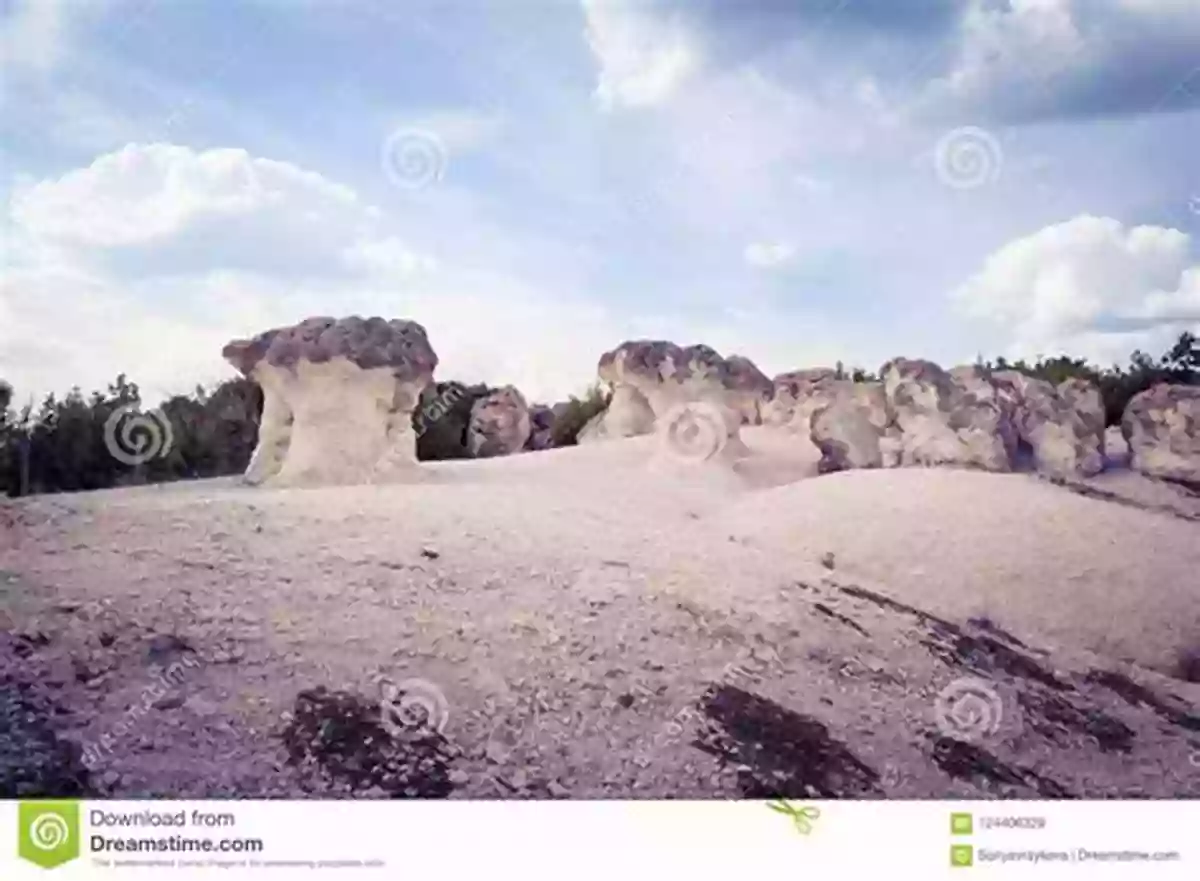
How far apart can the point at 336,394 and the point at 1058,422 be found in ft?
5.62

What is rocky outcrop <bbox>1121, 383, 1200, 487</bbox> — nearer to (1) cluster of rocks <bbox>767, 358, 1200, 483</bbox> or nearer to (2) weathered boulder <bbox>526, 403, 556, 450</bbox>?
(1) cluster of rocks <bbox>767, 358, 1200, 483</bbox>

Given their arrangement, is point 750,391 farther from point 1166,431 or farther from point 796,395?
point 1166,431

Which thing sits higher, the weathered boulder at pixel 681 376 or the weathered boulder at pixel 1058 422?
the weathered boulder at pixel 681 376

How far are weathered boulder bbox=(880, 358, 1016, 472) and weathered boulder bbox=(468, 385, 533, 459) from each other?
849mm

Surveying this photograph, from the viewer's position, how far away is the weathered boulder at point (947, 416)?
10.5ft

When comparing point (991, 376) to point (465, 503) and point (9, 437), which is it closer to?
point (465, 503)

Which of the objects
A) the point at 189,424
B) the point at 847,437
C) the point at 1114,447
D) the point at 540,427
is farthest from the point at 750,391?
the point at 189,424

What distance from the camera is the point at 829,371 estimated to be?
3164mm

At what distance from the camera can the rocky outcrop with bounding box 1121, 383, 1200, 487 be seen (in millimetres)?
3180
